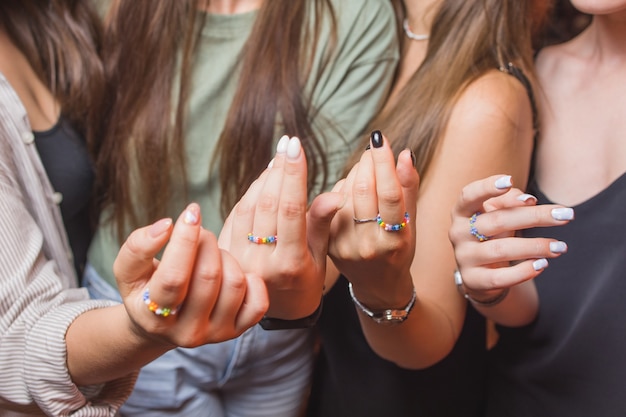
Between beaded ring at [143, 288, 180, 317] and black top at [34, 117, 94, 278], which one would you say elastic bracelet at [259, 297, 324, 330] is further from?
black top at [34, 117, 94, 278]

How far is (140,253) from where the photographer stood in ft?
1.91

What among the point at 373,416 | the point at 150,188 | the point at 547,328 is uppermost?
the point at 150,188

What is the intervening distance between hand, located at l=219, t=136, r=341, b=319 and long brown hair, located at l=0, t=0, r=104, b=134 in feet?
1.54

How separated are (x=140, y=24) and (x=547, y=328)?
0.78 metres

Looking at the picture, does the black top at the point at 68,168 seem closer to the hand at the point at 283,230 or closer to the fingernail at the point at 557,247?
the hand at the point at 283,230

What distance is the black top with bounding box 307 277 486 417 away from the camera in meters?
1.07

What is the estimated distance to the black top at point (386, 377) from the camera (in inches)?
42.2

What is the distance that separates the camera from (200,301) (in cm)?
59

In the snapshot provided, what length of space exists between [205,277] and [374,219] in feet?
0.58

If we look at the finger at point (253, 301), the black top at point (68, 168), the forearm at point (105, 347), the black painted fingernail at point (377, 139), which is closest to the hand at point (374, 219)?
the black painted fingernail at point (377, 139)

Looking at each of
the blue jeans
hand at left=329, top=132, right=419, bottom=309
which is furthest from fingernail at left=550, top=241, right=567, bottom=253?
the blue jeans

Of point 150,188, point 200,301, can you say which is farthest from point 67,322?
point 150,188

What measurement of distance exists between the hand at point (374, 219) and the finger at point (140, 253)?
0.18 meters

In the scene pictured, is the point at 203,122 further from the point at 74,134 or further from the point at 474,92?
the point at 474,92
